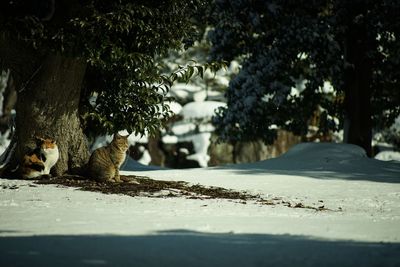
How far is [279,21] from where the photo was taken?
53.0 feet

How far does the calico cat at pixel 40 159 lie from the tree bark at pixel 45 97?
320 millimetres

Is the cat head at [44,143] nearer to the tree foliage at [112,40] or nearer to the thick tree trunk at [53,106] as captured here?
the thick tree trunk at [53,106]

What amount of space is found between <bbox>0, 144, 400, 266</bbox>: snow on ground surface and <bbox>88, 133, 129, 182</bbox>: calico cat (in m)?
1.07

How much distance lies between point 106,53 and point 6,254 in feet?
19.6

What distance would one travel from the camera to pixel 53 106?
9570 millimetres

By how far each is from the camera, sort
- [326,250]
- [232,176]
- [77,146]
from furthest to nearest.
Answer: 1. [232,176]
2. [77,146]
3. [326,250]

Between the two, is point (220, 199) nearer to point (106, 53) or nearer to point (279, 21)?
point (106, 53)

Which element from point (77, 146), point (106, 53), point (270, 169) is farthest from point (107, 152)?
point (270, 169)

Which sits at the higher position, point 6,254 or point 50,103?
point 50,103

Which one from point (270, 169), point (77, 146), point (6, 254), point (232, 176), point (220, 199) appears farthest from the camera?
point (270, 169)

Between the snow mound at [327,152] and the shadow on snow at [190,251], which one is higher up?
the snow mound at [327,152]

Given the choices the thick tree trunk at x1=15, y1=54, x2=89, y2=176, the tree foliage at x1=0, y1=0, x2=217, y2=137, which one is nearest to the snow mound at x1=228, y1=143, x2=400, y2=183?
the tree foliage at x1=0, y1=0, x2=217, y2=137

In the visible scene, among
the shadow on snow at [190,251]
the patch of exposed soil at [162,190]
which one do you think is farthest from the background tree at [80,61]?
the shadow on snow at [190,251]

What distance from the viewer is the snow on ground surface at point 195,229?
152 inches
